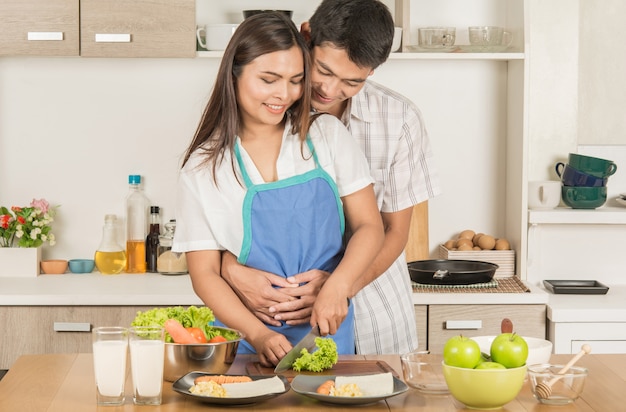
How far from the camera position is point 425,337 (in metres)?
3.19

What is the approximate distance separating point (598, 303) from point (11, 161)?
229cm

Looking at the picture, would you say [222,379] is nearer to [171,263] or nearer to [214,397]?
[214,397]

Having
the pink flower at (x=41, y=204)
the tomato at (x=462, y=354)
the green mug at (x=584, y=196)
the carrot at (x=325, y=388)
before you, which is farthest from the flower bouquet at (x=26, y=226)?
the tomato at (x=462, y=354)

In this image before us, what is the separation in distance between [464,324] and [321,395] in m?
1.61

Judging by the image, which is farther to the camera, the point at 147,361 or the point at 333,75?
the point at 333,75

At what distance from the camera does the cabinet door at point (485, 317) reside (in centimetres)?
318

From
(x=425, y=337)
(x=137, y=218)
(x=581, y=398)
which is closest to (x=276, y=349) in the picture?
(x=581, y=398)

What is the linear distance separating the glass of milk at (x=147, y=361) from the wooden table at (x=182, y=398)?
0.08ft

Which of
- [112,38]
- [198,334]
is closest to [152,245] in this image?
[112,38]

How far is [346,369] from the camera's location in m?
1.89

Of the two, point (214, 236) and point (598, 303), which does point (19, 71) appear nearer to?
point (214, 236)

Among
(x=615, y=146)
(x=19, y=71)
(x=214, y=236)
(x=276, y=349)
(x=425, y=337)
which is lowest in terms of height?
(x=425, y=337)

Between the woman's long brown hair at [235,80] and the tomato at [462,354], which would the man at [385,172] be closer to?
the woman's long brown hair at [235,80]

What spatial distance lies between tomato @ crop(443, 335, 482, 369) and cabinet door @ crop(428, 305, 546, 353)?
5.07ft
